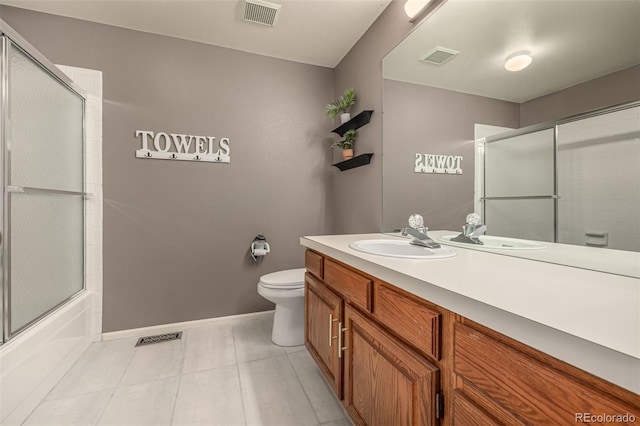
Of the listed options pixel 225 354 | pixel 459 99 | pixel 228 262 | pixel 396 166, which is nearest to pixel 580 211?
pixel 459 99

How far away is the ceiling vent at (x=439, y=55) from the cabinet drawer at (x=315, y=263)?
121 cm

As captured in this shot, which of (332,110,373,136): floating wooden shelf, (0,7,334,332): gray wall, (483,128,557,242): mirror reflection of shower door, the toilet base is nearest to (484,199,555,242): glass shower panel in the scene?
(483,128,557,242): mirror reflection of shower door

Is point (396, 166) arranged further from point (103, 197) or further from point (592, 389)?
point (103, 197)

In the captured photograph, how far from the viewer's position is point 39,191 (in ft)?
5.01

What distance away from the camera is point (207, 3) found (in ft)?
5.93

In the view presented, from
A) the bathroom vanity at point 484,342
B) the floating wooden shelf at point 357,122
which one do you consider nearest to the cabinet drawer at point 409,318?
the bathroom vanity at point 484,342

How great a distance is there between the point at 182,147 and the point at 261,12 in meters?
1.14

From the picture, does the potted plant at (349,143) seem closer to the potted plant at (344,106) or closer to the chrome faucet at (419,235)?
the potted plant at (344,106)

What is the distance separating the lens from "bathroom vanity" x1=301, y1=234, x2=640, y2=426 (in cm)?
40

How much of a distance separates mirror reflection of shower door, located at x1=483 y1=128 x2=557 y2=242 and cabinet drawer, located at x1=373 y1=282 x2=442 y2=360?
596 millimetres

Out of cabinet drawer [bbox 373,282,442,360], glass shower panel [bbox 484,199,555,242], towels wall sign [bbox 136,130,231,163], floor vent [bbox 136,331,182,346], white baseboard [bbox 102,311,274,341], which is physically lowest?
floor vent [bbox 136,331,182,346]

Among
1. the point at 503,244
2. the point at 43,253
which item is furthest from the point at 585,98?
the point at 43,253

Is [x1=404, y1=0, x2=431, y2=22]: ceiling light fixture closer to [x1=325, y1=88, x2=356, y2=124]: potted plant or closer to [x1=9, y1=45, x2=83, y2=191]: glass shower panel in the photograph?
[x1=325, y1=88, x2=356, y2=124]: potted plant

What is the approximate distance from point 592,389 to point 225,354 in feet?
6.21
